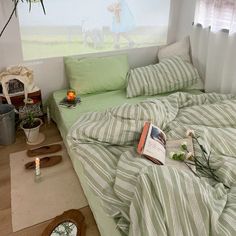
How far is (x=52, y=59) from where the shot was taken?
7.54ft

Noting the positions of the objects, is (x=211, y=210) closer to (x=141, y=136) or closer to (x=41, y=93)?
(x=141, y=136)

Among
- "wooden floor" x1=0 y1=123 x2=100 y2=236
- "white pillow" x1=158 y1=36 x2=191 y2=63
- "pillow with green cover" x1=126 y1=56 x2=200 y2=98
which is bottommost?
"wooden floor" x1=0 y1=123 x2=100 y2=236

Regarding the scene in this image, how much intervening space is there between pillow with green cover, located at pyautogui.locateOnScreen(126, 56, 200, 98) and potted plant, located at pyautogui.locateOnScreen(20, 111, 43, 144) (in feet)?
2.81

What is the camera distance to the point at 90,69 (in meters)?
2.27

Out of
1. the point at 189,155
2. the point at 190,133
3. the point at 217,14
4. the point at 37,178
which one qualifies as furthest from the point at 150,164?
the point at 217,14

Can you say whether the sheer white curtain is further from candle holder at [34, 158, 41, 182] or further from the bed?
candle holder at [34, 158, 41, 182]

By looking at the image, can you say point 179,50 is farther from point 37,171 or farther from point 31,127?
point 37,171

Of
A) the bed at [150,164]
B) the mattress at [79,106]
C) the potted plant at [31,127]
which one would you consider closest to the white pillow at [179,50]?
the bed at [150,164]

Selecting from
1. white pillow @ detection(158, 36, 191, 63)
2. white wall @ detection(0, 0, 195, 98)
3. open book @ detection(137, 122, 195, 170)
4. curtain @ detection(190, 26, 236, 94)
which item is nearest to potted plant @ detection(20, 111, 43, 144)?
white wall @ detection(0, 0, 195, 98)

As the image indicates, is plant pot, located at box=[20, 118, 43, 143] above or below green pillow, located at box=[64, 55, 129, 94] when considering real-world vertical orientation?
below

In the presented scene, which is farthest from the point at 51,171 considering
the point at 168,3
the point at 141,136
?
the point at 168,3

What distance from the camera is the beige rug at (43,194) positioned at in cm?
147

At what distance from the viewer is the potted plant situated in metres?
2.07

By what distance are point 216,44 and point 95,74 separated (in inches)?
44.5
